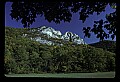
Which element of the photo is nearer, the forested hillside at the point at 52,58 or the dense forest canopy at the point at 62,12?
the dense forest canopy at the point at 62,12

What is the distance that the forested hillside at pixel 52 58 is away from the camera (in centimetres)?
1037

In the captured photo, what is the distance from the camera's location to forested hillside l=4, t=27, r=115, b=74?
10367mm

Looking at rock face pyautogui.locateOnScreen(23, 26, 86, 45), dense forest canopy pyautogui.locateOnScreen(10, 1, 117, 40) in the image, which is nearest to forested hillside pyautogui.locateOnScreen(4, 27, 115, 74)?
rock face pyautogui.locateOnScreen(23, 26, 86, 45)

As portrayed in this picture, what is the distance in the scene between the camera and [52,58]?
10.6 m

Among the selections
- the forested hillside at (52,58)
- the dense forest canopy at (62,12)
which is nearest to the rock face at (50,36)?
the forested hillside at (52,58)

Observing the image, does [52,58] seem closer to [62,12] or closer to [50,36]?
[50,36]

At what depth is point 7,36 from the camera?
11.0 metres

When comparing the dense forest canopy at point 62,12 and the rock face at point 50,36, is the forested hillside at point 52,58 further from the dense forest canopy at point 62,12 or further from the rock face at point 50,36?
the dense forest canopy at point 62,12

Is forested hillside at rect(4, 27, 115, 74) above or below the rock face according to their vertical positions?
below

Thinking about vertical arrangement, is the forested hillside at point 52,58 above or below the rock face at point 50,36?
below

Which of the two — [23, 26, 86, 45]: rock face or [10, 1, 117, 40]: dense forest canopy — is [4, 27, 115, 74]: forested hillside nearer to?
[23, 26, 86, 45]: rock face
